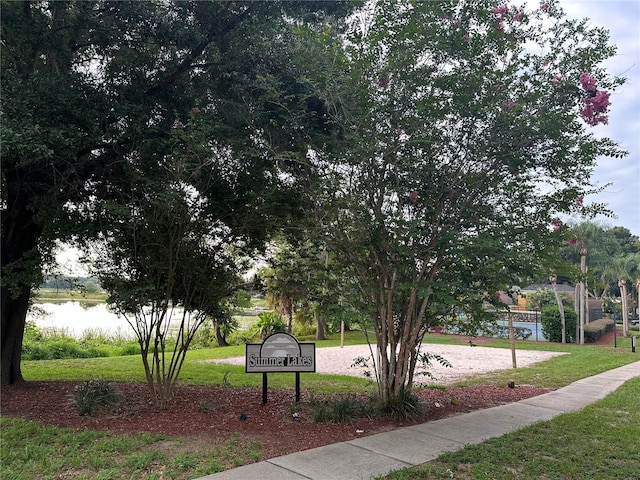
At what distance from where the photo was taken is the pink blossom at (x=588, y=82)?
5.48 metres

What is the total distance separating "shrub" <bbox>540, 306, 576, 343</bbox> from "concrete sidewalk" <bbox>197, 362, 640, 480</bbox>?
52.5ft

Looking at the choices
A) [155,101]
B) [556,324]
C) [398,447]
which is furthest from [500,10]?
[556,324]

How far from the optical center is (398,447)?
4867mm

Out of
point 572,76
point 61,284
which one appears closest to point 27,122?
point 61,284

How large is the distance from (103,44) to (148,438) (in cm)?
516

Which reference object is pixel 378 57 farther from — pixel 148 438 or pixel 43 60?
pixel 148 438

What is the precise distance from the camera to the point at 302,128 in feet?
19.8

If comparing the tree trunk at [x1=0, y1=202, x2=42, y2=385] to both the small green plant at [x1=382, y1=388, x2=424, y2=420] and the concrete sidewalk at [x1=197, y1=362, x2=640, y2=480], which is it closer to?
the concrete sidewalk at [x1=197, y1=362, x2=640, y2=480]

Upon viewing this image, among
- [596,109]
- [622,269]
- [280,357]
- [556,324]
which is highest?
[596,109]

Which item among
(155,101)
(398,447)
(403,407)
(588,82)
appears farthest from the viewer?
(155,101)

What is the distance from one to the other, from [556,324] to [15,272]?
2179cm

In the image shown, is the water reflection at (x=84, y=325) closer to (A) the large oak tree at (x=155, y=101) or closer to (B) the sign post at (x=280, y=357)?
(A) the large oak tree at (x=155, y=101)

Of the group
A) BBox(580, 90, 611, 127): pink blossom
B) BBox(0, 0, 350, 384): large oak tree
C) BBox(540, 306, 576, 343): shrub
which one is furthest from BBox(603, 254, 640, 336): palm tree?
BBox(0, 0, 350, 384): large oak tree

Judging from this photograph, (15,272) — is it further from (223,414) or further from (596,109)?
(596,109)
